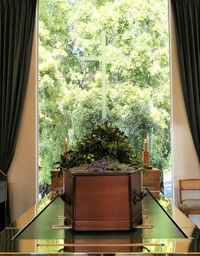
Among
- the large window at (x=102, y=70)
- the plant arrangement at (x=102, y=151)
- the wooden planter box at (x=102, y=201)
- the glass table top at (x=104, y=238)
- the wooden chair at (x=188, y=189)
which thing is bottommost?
the wooden chair at (x=188, y=189)

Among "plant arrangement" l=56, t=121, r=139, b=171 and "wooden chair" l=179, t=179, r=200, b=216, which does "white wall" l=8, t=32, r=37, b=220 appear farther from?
"plant arrangement" l=56, t=121, r=139, b=171

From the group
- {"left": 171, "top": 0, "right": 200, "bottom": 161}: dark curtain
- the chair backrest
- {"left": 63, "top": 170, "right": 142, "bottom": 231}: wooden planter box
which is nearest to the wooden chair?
the chair backrest

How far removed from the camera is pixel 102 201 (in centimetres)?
167

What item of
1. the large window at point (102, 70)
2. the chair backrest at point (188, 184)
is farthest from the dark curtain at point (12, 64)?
the chair backrest at point (188, 184)

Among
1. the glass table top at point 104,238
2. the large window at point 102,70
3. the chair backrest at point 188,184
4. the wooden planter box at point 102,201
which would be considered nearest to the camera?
the glass table top at point 104,238

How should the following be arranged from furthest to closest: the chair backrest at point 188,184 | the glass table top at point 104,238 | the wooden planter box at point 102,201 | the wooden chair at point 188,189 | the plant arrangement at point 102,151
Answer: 1. the chair backrest at point 188,184
2. the wooden chair at point 188,189
3. the plant arrangement at point 102,151
4. the wooden planter box at point 102,201
5. the glass table top at point 104,238

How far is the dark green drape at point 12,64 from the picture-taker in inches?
245

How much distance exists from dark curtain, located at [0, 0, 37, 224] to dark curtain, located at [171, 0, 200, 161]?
2.06 meters

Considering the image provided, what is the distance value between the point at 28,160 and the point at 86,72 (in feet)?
4.97

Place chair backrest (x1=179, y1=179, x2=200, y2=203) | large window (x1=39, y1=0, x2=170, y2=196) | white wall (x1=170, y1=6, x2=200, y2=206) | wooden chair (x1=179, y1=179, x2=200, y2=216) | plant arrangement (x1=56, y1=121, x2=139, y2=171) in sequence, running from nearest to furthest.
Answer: plant arrangement (x1=56, y1=121, x2=139, y2=171) < wooden chair (x1=179, y1=179, x2=200, y2=216) < chair backrest (x1=179, y1=179, x2=200, y2=203) < white wall (x1=170, y1=6, x2=200, y2=206) < large window (x1=39, y1=0, x2=170, y2=196)

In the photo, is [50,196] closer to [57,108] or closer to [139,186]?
[139,186]

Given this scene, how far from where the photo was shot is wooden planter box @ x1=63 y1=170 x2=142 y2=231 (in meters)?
1.67

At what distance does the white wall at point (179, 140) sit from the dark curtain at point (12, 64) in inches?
81.1

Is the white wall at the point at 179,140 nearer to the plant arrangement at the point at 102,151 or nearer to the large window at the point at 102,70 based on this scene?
the large window at the point at 102,70
